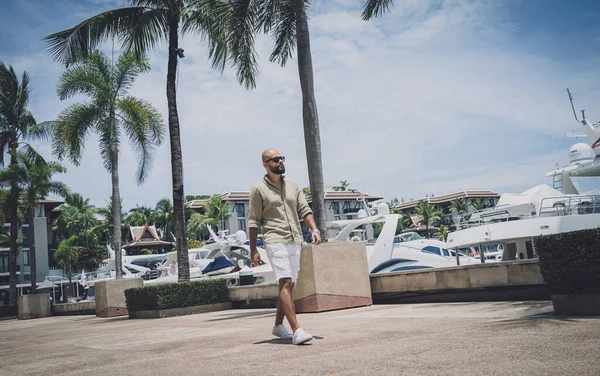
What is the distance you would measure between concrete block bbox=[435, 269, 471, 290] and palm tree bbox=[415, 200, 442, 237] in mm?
95609

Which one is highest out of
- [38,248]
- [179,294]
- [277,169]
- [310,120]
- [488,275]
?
[38,248]

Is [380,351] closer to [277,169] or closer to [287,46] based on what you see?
[277,169]

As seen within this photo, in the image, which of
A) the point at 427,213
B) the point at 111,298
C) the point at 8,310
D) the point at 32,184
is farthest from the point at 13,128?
the point at 427,213

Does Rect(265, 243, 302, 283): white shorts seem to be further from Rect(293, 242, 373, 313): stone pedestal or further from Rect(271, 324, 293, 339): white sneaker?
Rect(293, 242, 373, 313): stone pedestal

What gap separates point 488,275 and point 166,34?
13.1 metres

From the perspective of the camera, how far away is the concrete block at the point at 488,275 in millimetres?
7793

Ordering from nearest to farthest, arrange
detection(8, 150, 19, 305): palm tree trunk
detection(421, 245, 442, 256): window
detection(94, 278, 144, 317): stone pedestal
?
1. detection(94, 278, 144, 317): stone pedestal
2. detection(8, 150, 19, 305): palm tree trunk
3. detection(421, 245, 442, 256): window

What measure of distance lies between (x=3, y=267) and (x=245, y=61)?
2527 inches

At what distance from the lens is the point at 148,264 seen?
63844 mm

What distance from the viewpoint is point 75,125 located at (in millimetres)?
23453

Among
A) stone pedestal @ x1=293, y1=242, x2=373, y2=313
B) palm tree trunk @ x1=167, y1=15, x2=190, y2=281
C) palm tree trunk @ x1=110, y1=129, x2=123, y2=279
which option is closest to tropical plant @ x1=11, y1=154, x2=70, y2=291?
palm tree trunk @ x1=110, y1=129, x2=123, y2=279

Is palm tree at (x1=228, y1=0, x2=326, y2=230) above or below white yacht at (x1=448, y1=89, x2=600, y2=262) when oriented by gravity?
above

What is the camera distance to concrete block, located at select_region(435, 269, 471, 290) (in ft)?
27.6

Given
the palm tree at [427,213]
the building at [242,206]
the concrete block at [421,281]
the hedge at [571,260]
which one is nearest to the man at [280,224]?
the hedge at [571,260]
